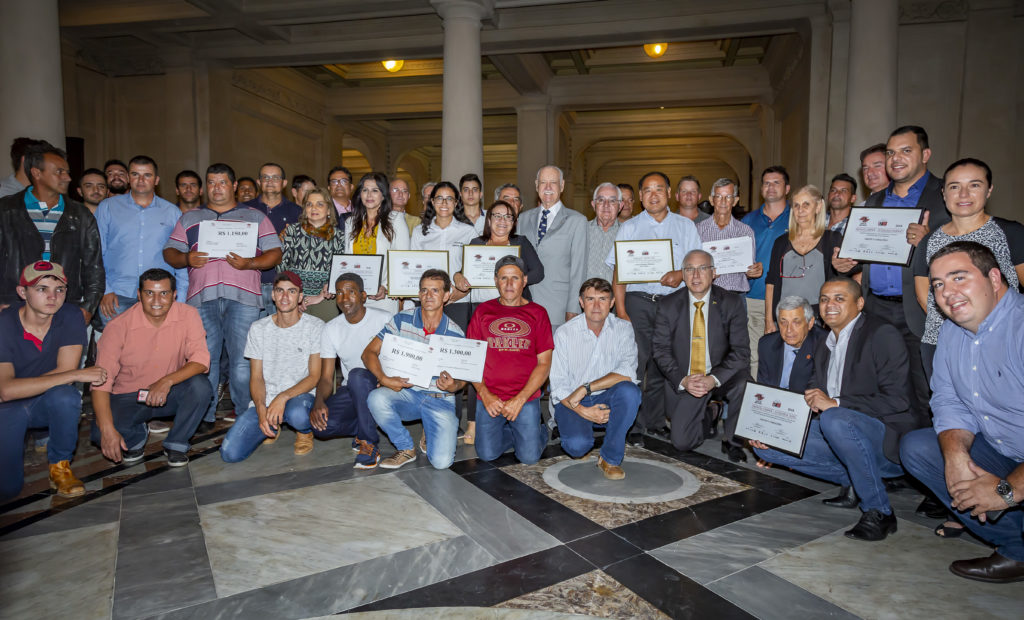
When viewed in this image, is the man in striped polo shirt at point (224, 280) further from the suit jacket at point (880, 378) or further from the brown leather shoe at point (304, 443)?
the suit jacket at point (880, 378)

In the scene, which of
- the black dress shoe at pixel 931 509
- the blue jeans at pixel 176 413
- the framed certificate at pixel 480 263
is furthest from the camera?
the framed certificate at pixel 480 263

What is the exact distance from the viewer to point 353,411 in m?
4.53

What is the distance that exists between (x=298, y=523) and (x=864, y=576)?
2899mm

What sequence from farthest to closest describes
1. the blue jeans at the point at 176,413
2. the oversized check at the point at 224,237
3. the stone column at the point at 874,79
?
the stone column at the point at 874,79 < the oversized check at the point at 224,237 < the blue jeans at the point at 176,413

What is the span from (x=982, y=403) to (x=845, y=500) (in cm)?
103

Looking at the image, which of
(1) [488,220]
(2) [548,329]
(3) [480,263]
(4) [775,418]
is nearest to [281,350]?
(3) [480,263]

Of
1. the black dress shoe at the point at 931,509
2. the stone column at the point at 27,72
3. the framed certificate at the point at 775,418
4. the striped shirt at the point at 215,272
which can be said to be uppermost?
the stone column at the point at 27,72

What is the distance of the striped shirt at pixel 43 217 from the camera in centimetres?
452

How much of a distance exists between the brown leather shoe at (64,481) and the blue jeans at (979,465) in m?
4.91

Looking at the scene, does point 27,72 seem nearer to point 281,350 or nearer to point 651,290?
point 281,350

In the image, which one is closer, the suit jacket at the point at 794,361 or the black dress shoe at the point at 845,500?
the black dress shoe at the point at 845,500

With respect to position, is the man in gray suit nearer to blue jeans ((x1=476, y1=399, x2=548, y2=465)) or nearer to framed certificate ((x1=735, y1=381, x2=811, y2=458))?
blue jeans ((x1=476, y1=399, x2=548, y2=465))

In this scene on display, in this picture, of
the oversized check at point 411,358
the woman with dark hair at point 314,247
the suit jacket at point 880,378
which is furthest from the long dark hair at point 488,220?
the suit jacket at point 880,378

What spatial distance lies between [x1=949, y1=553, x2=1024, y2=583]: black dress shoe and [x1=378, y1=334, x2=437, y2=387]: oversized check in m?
3.14
